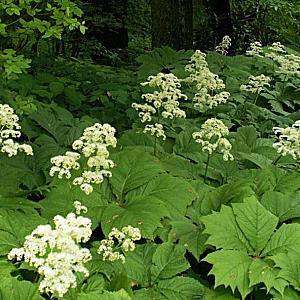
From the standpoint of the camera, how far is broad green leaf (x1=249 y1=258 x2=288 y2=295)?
8.64 feet

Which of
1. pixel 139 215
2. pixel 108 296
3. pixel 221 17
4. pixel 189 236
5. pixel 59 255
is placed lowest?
pixel 221 17

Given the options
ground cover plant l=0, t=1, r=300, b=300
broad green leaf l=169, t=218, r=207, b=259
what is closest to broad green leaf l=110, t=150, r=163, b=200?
ground cover plant l=0, t=1, r=300, b=300

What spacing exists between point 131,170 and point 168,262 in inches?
32.5

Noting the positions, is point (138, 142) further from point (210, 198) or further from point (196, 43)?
point (196, 43)

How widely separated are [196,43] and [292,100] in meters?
5.90

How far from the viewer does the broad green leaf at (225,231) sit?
2.89 metres

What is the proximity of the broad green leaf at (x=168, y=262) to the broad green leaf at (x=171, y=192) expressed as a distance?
34cm

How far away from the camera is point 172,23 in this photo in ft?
25.7

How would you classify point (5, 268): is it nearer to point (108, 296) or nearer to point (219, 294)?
point (108, 296)

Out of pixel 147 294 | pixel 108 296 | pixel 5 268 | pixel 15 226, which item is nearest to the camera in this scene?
pixel 108 296

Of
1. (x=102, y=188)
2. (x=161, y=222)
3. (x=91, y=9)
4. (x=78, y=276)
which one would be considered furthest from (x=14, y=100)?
(x=91, y=9)

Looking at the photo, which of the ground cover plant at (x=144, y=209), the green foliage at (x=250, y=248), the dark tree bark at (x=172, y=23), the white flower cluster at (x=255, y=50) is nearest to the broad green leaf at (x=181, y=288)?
the ground cover plant at (x=144, y=209)

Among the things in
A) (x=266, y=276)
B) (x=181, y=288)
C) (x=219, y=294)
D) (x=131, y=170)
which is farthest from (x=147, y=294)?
(x=131, y=170)

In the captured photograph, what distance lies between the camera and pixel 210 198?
3.43 m
